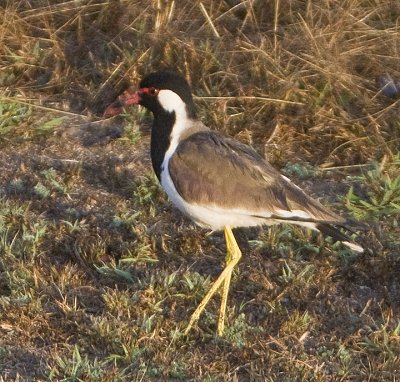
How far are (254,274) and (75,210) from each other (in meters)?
1.17

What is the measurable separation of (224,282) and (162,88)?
3.41 ft

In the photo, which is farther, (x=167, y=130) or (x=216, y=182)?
(x=167, y=130)

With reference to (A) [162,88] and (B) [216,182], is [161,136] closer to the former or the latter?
(A) [162,88]

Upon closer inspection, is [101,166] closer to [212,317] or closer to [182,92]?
[182,92]

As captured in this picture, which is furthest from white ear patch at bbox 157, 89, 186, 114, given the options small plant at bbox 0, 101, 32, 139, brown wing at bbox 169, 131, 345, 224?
small plant at bbox 0, 101, 32, 139

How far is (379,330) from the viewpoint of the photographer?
15.9ft

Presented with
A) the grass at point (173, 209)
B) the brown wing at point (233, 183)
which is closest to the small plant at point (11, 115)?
the grass at point (173, 209)

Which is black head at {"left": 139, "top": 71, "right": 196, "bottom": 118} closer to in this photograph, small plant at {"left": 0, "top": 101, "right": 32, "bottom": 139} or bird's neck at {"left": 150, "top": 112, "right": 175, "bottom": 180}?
bird's neck at {"left": 150, "top": 112, "right": 175, "bottom": 180}

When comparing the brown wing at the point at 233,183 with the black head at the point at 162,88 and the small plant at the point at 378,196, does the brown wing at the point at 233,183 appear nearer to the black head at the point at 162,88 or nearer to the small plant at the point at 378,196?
the black head at the point at 162,88

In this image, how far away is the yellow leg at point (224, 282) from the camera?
4.94 m

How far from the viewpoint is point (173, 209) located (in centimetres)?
603

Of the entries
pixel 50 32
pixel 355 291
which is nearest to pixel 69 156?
pixel 50 32

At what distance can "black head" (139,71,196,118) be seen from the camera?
5.31m

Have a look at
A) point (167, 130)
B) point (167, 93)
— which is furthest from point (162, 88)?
point (167, 130)
